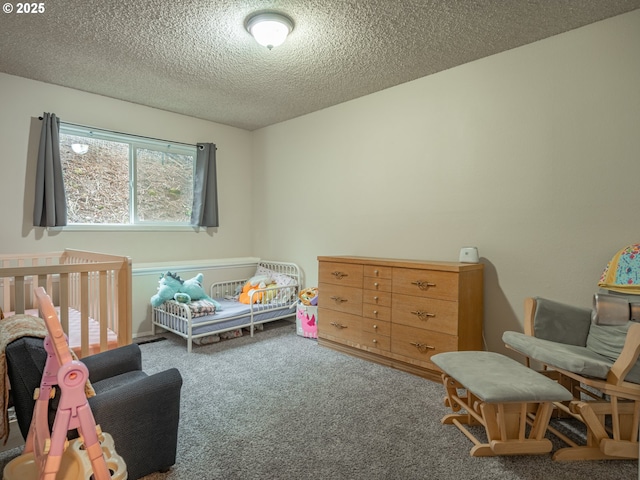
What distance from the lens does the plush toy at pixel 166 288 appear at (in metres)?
3.51

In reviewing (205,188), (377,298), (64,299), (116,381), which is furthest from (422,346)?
(205,188)

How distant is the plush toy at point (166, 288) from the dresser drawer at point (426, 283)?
2.16 m

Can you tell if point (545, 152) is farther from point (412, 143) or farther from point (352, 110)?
point (352, 110)

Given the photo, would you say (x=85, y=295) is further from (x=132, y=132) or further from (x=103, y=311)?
(x=132, y=132)

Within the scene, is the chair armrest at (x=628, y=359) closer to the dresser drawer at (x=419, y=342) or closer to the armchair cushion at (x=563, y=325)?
the armchair cushion at (x=563, y=325)

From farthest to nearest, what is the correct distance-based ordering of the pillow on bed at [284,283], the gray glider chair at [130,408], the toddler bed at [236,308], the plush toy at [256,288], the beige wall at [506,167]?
the pillow on bed at [284,283] → the plush toy at [256,288] → the toddler bed at [236,308] → the beige wall at [506,167] → the gray glider chair at [130,408]

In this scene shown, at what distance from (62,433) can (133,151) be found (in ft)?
11.2

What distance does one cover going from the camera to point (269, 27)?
2266 millimetres

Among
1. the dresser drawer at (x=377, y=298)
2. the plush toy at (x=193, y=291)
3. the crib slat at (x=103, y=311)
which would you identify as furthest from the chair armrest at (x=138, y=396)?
the plush toy at (x=193, y=291)

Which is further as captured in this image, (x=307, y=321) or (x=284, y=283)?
(x=284, y=283)

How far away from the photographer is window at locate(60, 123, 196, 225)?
3.54 m

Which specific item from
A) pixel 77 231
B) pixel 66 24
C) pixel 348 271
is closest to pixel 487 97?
pixel 348 271

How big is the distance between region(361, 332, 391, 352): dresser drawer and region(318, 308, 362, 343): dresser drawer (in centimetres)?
7

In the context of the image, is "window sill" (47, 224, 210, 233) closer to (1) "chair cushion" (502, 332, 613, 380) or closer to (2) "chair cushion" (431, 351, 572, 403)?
(2) "chair cushion" (431, 351, 572, 403)
